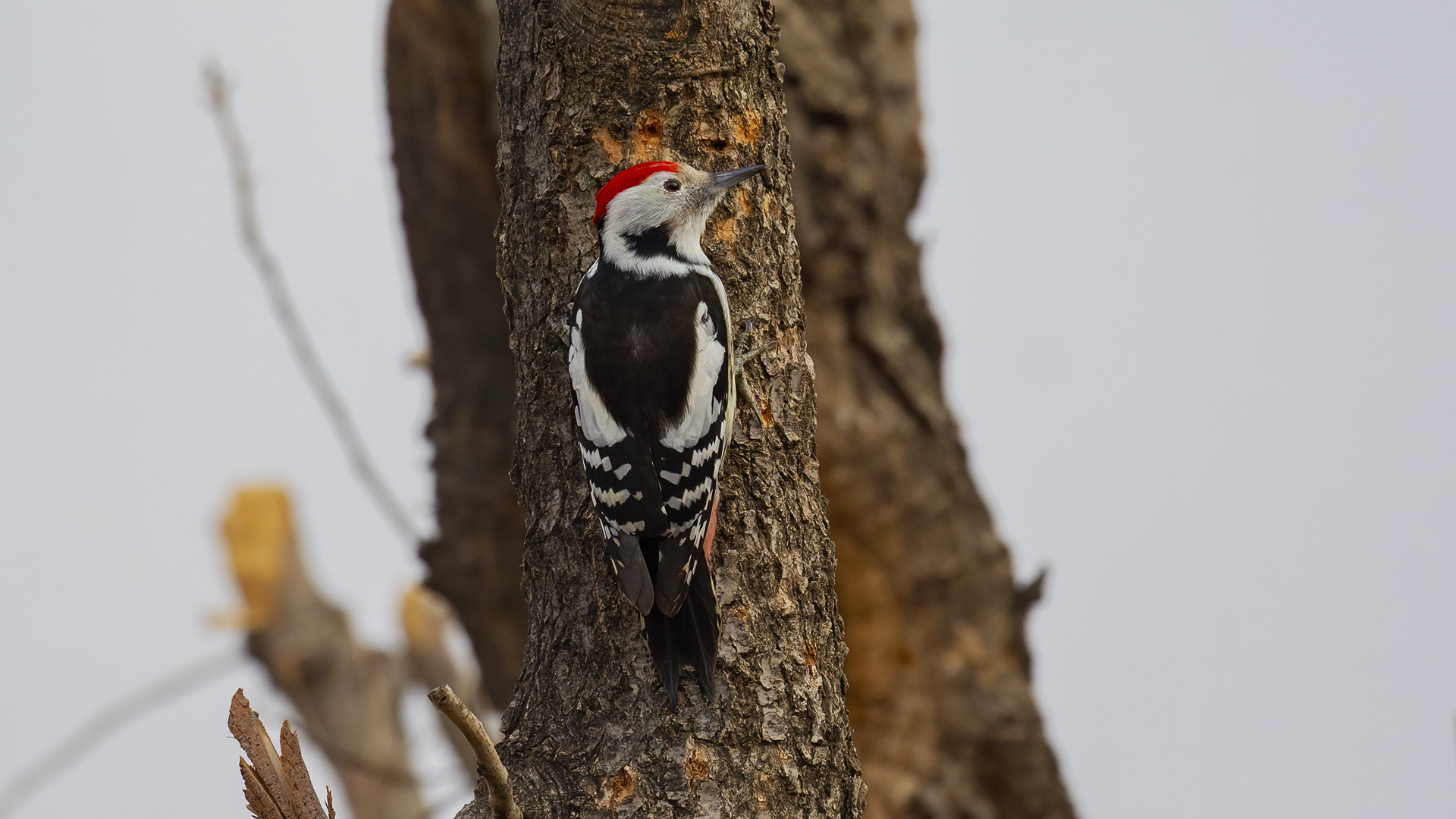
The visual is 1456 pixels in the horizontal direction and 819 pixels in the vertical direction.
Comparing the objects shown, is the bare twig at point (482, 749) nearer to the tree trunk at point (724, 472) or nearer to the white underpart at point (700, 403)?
the tree trunk at point (724, 472)

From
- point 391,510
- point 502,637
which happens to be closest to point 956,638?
point 502,637

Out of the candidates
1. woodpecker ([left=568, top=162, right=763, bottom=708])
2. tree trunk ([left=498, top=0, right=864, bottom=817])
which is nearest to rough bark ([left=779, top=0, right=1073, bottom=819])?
tree trunk ([left=498, top=0, right=864, bottom=817])

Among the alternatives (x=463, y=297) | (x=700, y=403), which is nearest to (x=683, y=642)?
(x=700, y=403)

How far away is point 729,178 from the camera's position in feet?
7.95

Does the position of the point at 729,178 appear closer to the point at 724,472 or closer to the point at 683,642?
the point at 724,472

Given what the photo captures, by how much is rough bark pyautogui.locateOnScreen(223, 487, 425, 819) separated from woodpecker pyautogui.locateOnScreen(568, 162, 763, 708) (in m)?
6.46

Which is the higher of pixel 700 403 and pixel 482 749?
pixel 700 403

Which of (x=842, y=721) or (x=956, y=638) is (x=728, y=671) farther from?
(x=956, y=638)

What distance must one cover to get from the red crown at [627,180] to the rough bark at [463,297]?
210cm

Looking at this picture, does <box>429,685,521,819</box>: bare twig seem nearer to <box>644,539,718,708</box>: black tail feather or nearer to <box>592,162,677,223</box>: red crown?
<box>644,539,718,708</box>: black tail feather

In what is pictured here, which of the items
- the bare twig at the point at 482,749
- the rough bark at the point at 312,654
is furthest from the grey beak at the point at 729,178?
the rough bark at the point at 312,654

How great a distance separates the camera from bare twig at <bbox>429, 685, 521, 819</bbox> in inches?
64.2

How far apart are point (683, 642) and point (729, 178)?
93 cm

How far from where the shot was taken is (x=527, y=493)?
94.0 inches
